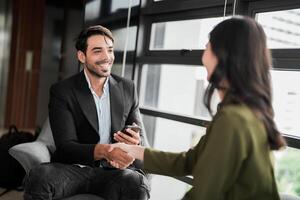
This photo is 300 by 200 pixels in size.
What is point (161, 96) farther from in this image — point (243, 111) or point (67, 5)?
point (67, 5)

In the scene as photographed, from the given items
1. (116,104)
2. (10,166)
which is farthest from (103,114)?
(10,166)

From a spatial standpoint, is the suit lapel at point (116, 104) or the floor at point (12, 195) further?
the floor at point (12, 195)

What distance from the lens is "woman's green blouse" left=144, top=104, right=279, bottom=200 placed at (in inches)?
42.4

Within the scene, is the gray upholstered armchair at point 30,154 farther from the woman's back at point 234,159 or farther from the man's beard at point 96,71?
the woman's back at point 234,159

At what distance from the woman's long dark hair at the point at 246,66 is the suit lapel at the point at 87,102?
3.13 ft

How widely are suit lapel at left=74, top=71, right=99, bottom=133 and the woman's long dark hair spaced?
955 millimetres

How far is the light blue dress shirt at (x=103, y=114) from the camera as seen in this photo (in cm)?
204

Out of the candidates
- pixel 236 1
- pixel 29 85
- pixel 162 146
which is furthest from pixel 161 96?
pixel 29 85

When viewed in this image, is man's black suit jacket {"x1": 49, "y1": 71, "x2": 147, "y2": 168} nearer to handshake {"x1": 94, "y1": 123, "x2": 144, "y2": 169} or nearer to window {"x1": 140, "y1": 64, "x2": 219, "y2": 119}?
handshake {"x1": 94, "y1": 123, "x2": 144, "y2": 169}

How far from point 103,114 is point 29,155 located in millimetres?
454

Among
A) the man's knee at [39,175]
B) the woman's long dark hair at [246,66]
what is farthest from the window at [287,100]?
the man's knee at [39,175]

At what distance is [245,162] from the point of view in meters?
1.12

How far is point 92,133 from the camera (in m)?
→ 1.98

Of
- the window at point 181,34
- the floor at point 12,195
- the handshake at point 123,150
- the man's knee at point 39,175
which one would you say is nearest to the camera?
the handshake at point 123,150
